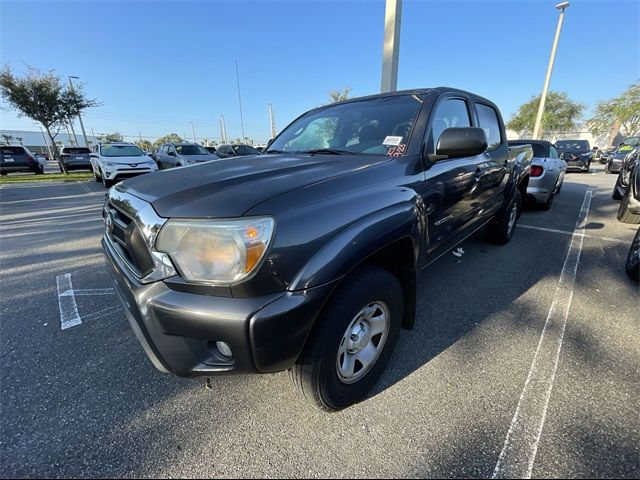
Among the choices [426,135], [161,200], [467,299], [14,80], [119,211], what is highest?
[14,80]

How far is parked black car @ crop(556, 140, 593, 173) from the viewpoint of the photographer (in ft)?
48.7

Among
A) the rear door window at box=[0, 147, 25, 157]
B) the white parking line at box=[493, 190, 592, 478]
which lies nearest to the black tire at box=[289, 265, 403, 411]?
the white parking line at box=[493, 190, 592, 478]

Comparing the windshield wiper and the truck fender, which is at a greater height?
the windshield wiper

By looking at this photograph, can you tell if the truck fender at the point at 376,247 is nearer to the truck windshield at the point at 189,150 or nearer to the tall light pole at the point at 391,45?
the tall light pole at the point at 391,45

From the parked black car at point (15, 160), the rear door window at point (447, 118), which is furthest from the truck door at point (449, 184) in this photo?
the parked black car at point (15, 160)

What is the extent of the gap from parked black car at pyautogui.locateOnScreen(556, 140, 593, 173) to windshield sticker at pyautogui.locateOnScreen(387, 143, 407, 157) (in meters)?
16.7

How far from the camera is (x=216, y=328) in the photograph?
127 centimetres

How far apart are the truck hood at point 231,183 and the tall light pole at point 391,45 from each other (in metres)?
5.01

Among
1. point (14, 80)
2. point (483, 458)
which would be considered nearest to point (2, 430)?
point (483, 458)

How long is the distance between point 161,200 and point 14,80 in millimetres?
22517

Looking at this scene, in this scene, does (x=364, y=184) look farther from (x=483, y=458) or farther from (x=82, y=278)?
(x=82, y=278)

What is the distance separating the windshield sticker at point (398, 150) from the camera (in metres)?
2.07

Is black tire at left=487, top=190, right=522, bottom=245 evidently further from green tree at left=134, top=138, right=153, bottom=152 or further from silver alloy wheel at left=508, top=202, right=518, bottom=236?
green tree at left=134, top=138, right=153, bottom=152

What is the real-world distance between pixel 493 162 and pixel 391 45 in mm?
4276
